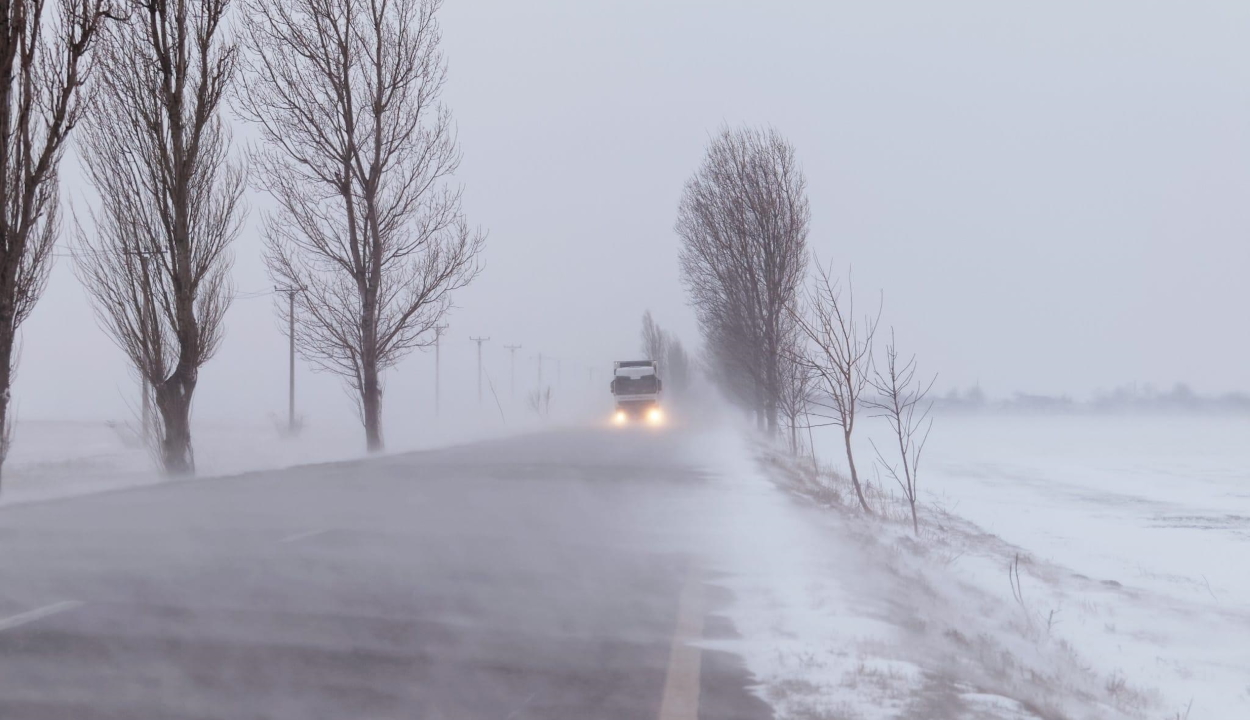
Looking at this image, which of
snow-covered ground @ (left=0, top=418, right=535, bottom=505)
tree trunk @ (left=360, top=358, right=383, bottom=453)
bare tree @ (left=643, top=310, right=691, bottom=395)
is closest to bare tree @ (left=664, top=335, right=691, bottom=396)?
bare tree @ (left=643, top=310, right=691, bottom=395)

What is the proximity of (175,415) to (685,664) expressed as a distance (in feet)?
53.6

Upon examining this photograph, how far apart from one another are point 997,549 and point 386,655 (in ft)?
39.0

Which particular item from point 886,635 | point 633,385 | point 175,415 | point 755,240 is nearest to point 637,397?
point 633,385

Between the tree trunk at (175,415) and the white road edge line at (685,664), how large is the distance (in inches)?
569

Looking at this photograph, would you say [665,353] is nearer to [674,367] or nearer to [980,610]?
[674,367]

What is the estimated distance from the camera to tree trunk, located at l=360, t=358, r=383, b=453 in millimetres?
28312

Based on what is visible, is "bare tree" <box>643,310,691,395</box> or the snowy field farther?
"bare tree" <box>643,310,691,395</box>

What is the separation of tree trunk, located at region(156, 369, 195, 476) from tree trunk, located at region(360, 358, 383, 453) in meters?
8.66

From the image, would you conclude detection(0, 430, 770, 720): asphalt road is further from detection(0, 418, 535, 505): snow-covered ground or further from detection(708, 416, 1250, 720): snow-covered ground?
detection(0, 418, 535, 505): snow-covered ground

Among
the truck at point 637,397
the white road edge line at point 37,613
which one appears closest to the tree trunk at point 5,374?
the white road edge line at point 37,613

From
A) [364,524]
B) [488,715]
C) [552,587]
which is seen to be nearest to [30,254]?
[364,524]

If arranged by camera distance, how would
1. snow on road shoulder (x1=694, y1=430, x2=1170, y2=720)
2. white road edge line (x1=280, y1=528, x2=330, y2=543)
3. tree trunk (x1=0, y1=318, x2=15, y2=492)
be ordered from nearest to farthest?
snow on road shoulder (x1=694, y1=430, x2=1170, y2=720), white road edge line (x1=280, y1=528, x2=330, y2=543), tree trunk (x1=0, y1=318, x2=15, y2=492)

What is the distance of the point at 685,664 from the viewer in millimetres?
5504

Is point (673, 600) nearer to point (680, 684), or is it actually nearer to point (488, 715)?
point (680, 684)
